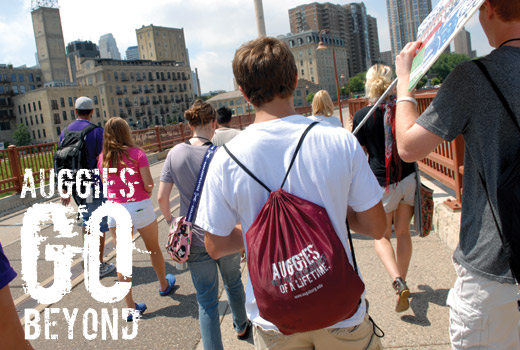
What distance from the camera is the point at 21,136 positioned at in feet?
349

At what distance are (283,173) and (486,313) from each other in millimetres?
1075

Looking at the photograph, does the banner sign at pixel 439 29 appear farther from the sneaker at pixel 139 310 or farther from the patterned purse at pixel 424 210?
the sneaker at pixel 139 310

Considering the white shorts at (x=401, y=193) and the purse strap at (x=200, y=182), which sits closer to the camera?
the purse strap at (x=200, y=182)

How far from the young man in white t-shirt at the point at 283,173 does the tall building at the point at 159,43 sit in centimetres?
17102

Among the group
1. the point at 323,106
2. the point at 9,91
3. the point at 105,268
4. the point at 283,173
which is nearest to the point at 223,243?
the point at 283,173

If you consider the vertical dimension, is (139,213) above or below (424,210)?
above

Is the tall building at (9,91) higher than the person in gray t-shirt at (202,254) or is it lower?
higher

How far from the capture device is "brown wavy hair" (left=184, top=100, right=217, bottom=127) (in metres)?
3.63

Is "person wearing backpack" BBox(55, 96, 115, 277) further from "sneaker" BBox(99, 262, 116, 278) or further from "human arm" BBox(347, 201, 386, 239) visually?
"human arm" BBox(347, 201, 386, 239)

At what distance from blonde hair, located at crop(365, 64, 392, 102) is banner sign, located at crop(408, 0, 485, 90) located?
2.03m

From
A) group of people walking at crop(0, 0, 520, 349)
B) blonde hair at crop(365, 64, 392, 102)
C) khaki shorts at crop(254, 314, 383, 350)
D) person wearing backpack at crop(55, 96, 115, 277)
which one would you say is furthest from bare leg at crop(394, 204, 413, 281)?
person wearing backpack at crop(55, 96, 115, 277)

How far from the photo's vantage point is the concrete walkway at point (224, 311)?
138 inches

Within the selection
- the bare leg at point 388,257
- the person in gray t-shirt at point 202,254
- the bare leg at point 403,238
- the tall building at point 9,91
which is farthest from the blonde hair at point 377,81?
the tall building at point 9,91

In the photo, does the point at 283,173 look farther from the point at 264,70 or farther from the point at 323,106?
the point at 323,106
